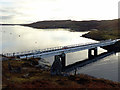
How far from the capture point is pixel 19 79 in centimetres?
3188

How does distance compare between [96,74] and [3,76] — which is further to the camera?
[96,74]

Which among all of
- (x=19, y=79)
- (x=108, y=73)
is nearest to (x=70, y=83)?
(x=19, y=79)

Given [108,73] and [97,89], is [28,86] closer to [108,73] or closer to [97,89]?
[97,89]

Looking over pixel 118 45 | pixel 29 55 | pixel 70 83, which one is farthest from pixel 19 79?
pixel 118 45

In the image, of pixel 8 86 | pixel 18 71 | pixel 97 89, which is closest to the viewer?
pixel 8 86

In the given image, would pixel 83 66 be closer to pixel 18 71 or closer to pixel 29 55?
pixel 29 55

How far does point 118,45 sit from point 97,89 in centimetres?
7740

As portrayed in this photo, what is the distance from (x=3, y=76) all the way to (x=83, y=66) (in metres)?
34.7

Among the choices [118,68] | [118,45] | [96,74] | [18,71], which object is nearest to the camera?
[18,71]

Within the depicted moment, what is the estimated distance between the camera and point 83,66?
58812 mm

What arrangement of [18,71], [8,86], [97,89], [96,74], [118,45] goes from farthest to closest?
[118,45], [96,74], [18,71], [97,89], [8,86]

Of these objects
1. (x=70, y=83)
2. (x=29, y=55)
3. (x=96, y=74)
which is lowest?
(x=96, y=74)

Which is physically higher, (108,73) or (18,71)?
(18,71)

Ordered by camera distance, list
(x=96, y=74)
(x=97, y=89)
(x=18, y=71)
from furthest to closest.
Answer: (x=96, y=74) → (x=18, y=71) → (x=97, y=89)
